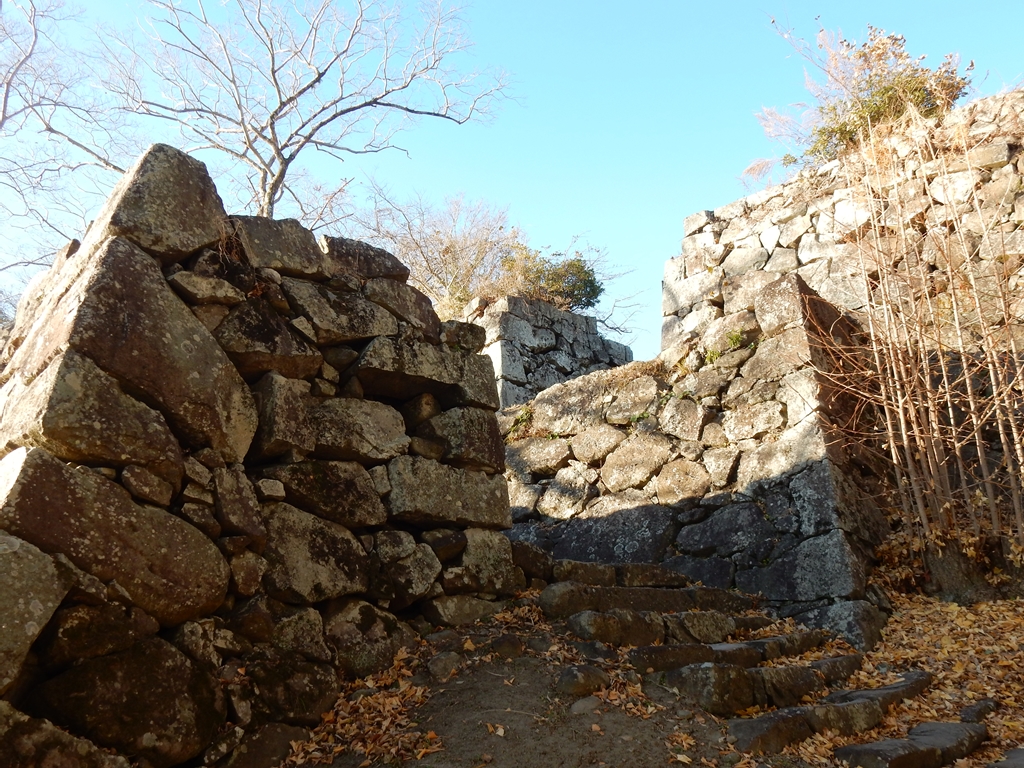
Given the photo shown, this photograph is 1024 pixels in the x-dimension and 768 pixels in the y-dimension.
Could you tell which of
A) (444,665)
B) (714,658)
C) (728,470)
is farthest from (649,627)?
(728,470)

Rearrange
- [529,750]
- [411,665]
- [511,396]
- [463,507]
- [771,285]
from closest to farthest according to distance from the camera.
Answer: [529,750] → [411,665] → [463,507] → [771,285] → [511,396]

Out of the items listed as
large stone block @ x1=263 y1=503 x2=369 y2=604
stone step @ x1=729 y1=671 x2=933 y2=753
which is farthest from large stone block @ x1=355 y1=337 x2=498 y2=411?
stone step @ x1=729 y1=671 x2=933 y2=753

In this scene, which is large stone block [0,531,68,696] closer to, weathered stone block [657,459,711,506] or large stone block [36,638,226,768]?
large stone block [36,638,226,768]

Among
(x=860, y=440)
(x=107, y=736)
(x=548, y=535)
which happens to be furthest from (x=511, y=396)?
(x=107, y=736)

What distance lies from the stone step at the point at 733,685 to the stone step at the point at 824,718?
0.11 m

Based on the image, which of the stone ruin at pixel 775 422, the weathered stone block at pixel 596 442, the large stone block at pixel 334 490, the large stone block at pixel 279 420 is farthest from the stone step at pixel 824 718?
the weathered stone block at pixel 596 442

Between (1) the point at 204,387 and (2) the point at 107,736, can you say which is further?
(1) the point at 204,387

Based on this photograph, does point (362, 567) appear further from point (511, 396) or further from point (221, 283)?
point (511, 396)

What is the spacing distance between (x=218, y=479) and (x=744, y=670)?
276cm

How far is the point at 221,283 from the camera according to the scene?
3.92 m

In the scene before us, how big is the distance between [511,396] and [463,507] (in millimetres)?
4978

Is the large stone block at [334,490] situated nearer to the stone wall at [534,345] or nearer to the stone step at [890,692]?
the stone step at [890,692]

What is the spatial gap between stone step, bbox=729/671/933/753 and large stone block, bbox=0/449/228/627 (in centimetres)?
243

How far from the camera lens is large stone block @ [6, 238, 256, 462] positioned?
10.7ft
